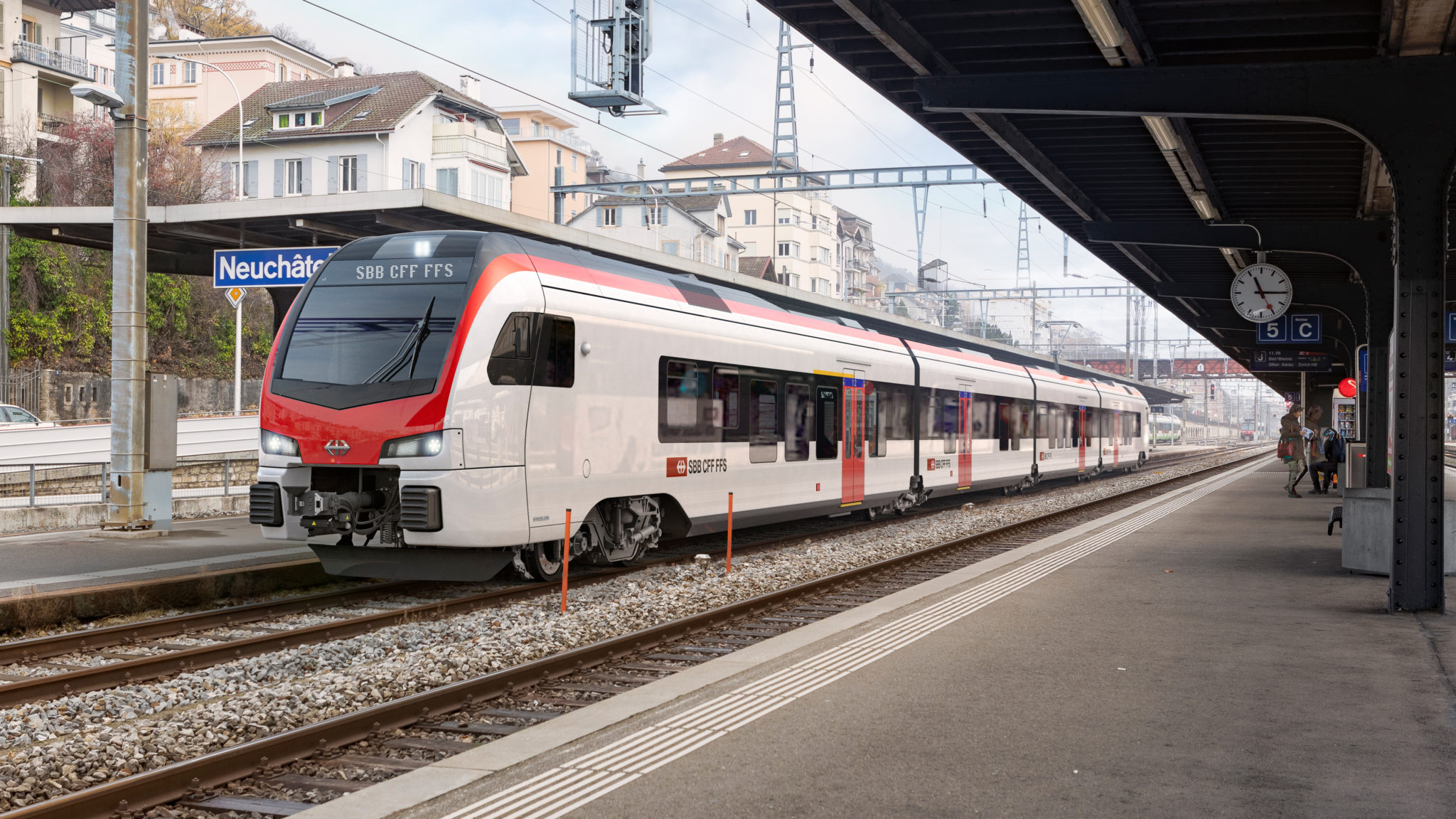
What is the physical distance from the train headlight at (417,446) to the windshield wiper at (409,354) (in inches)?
21.6

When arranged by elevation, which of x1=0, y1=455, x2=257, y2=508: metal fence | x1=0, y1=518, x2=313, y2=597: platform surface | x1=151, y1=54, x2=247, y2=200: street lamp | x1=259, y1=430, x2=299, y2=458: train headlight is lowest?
x1=0, y1=518, x2=313, y2=597: platform surface

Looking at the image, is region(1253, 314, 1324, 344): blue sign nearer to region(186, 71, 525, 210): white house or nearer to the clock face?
the clock face

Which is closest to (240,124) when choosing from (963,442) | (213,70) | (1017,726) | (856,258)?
(213,70)

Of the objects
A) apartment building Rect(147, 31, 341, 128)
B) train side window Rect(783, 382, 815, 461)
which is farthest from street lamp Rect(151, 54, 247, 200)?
train side window Rect(783, 382, 815, 461)

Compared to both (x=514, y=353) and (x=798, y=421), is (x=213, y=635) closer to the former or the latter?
(x=514, y=353)

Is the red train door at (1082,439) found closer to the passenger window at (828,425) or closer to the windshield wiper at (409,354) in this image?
the passenger window at (828,425)

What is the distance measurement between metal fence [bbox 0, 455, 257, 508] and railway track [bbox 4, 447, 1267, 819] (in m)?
10.5

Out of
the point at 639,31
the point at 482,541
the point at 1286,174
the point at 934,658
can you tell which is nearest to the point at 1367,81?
the point at 934,658

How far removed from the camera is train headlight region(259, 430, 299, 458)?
35.2ft

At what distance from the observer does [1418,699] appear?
679 centimetres

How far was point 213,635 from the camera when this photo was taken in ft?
30.4

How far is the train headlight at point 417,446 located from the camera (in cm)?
1015

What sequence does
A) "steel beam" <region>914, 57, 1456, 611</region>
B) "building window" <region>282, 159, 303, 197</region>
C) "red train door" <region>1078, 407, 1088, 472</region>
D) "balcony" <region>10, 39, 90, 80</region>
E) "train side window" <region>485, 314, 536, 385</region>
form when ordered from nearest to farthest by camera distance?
"steel beam" <region>914, 57, 1456, 611</region> < "train side window" <region>485, 314, 536, 385</region> < "red train door" <region>1078, 407, 1088, 472</region> < "balcony" <region>10, 39, 90, 80</region> < "building window" <region>282, 159, 303, 197</region>

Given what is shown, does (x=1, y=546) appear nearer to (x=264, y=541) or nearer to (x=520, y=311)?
(x=264, y=541)
